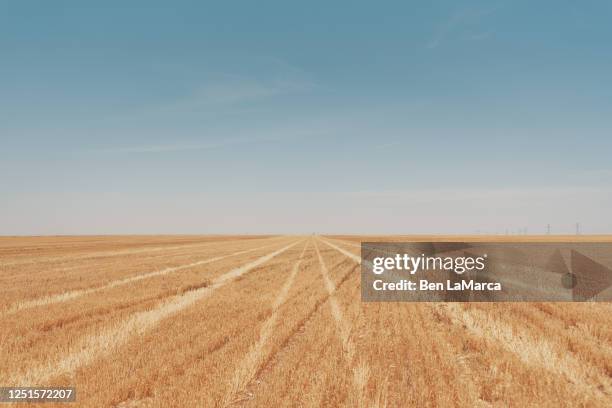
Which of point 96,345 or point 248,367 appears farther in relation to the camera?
point 96,345

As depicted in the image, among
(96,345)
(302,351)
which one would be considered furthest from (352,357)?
(96,345)

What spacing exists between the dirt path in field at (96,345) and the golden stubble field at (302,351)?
31 mm

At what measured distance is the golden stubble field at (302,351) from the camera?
5.30 metres

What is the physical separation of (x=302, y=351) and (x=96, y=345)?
3.94 meters

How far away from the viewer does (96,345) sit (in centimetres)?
735

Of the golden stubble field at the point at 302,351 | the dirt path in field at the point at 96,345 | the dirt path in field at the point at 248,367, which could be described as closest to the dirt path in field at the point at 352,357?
the golden stubble field at the point at 302,351

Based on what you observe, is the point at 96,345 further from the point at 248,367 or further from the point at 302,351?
the point at 302,351

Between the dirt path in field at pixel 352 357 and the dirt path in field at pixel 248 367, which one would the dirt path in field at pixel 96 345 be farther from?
the dirt path in field at pixel 352 357

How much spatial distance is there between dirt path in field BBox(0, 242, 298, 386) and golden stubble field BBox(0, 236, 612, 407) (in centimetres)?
3

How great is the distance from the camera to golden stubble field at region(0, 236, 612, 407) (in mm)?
5301

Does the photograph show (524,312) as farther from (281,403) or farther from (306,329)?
(281,403)

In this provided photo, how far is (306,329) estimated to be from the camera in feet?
28.5

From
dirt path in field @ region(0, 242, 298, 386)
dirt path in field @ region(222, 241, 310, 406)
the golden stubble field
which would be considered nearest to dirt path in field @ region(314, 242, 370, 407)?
the golden stubble field

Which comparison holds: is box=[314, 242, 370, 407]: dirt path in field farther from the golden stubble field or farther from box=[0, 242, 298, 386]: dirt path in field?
box=[0, 242, 298, 386]: dirt path in field
